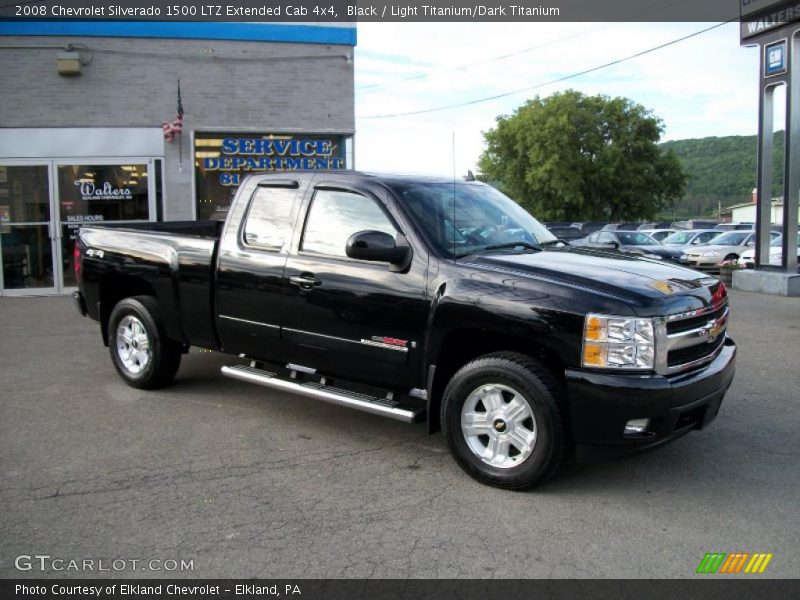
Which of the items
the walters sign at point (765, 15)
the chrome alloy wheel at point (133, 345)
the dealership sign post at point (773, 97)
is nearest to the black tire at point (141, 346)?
the chrome alloy wheel at point (133, 345)

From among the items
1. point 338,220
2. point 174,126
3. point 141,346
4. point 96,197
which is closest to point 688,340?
point 338,220

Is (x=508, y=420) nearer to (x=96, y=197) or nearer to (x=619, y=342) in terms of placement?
(x=619, y=342)

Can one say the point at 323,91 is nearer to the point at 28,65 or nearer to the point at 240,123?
the point at 240,123

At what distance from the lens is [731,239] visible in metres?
24.2

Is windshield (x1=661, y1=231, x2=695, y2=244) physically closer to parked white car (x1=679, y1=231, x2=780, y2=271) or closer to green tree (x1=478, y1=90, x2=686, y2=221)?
parked white car (x1=679, y1=231, x2=780, y2=271)

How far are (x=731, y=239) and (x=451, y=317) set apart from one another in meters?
22.6

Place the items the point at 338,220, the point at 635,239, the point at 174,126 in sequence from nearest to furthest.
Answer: the point at 338,220
the point at 174,126
the point at 635,239

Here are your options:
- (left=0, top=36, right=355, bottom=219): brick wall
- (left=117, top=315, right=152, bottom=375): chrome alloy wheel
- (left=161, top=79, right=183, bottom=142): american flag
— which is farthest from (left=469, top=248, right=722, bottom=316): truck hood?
(left=161, top=79, right=183, bottom=142): american flag

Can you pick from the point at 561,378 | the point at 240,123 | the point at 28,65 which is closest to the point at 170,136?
the point at 240,123

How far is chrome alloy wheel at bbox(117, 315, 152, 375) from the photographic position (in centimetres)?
660

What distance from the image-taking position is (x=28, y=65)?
1364 cm

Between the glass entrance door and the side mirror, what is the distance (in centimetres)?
1122

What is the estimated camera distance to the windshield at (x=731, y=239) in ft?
78.3

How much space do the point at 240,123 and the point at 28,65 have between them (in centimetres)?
407
